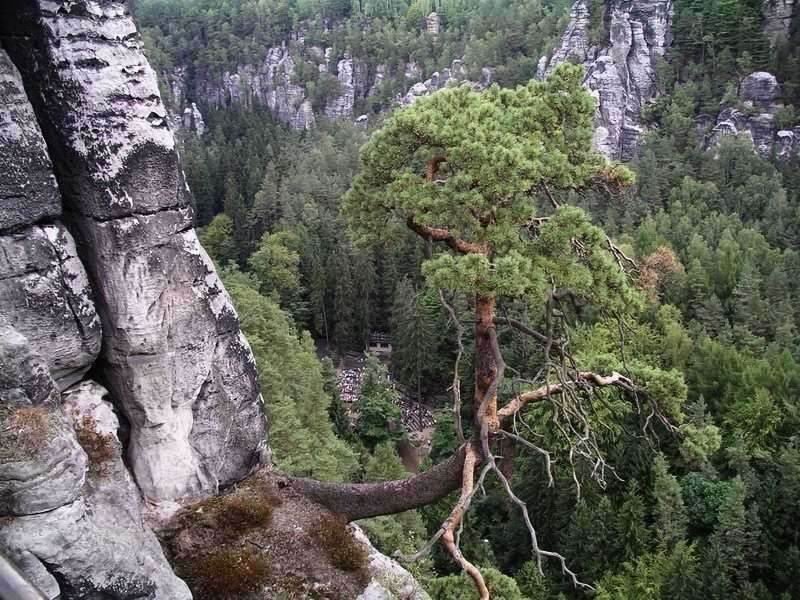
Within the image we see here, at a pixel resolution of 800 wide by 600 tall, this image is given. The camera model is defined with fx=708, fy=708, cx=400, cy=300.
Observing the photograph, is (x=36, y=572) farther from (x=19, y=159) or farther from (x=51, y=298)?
(x=19, y=159)

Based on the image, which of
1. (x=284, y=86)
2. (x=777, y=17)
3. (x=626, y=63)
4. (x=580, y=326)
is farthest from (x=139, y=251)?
(x=284, y=86)

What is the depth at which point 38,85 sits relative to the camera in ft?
23.3

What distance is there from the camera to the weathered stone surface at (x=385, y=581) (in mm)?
8625

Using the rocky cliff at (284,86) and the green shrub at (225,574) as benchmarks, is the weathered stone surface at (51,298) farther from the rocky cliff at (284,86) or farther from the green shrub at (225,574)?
the rocky cliff at (284,86)

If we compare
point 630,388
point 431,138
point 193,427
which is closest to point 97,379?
point 193,427

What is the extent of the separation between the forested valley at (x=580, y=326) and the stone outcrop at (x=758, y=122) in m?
1.50

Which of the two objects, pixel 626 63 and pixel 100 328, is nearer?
pixel 100 328

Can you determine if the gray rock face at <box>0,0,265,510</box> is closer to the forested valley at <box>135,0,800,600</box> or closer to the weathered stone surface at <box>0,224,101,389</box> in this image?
the weathered stone surface at <box>0,224,101,389</box>

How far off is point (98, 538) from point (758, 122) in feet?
217

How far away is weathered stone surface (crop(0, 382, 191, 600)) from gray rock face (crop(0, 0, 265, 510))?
1.92ft

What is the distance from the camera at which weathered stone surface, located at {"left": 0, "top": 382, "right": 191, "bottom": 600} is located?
20.8 feet

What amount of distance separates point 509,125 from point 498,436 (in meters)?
3.83

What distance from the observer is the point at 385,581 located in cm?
891

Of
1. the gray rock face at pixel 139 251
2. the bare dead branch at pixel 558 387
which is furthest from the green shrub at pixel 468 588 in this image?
the gray rock face at pixel 139 251
